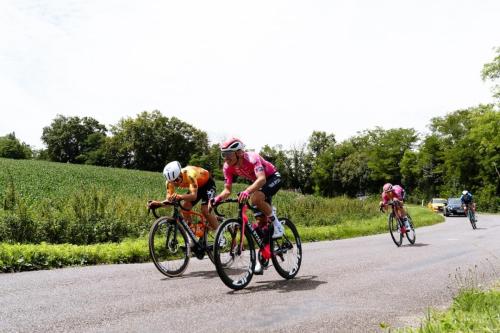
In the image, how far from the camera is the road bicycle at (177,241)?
7.73 metres

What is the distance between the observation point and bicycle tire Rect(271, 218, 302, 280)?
7.35 meters

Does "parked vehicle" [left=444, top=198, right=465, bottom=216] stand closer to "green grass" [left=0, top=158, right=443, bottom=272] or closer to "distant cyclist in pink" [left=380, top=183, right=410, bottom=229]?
"green grass" [left=0, top=158, right=443, bottom=272]

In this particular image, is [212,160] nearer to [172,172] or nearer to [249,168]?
[172,172]

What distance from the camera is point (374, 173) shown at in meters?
93.7

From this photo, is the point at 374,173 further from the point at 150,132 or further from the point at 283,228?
the point at 283,228

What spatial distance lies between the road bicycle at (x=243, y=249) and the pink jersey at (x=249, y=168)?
0.47 meters

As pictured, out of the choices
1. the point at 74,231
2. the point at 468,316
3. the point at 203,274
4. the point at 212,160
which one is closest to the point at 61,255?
the point at 203,274

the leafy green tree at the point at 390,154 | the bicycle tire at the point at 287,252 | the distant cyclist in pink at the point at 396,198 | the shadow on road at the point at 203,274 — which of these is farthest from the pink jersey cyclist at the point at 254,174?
the leafy green tree at the point at 390,154

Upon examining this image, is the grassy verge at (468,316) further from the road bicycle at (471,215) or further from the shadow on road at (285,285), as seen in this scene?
the road bicycle at (471,215)

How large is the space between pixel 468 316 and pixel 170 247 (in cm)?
476

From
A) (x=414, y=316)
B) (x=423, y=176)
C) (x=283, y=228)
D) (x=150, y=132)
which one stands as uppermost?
(x=150, y=132)

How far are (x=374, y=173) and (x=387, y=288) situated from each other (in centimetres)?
8942

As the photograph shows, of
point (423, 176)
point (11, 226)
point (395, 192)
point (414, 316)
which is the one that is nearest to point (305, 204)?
point (395, 192)

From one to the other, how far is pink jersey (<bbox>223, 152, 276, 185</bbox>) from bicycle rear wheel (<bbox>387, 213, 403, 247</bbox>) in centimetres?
755
